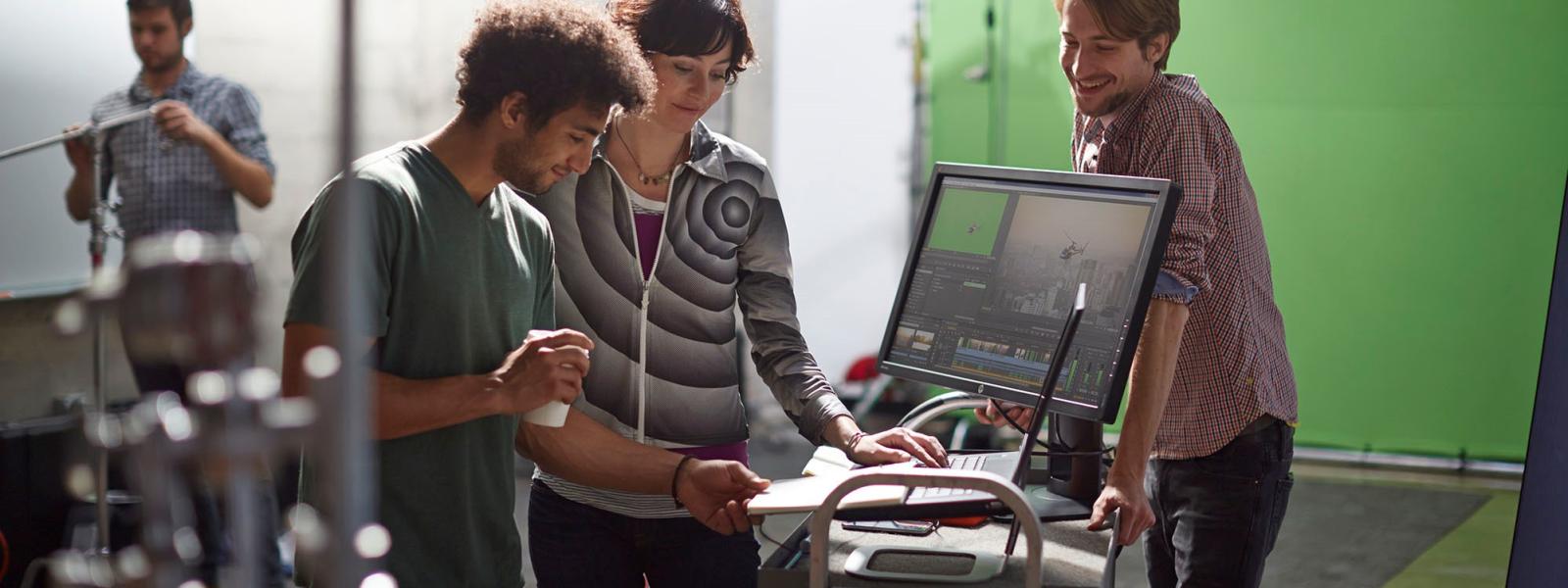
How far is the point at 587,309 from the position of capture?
5.96ft

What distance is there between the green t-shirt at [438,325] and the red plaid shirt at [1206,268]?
748mm

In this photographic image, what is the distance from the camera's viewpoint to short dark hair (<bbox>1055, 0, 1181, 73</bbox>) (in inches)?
65.4

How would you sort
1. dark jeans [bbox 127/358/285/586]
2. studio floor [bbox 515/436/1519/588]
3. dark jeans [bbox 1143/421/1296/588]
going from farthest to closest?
studio floor [bbox 515/436/1519/588] < dark jeans [bbox 1143/421/1296/588] < dark jeans [bbox 127/358/285/586]

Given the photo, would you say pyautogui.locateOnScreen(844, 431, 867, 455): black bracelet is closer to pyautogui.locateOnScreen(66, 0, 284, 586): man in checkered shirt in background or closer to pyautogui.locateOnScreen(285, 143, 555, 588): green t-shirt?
pyautogui.locateOnScreen(285, 143, 555, 588): green t-shirt

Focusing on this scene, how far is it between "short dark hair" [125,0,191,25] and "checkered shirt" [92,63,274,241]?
101mm

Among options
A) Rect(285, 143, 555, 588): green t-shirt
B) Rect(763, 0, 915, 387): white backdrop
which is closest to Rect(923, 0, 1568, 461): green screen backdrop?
Rect(763, 0, 915, 387): white backdrop

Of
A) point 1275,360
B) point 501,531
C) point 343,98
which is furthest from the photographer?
point 1275,360

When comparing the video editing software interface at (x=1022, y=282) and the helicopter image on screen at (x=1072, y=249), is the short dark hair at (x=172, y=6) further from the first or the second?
the helicopter image on screen at (x=1072, y=249)

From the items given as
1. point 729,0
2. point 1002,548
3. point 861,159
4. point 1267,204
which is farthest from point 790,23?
point 1002,548

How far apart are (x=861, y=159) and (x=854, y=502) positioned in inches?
149

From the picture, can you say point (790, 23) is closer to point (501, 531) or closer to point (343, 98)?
point (501, 531)

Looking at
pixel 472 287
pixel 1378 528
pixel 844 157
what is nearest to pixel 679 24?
pixel 472 287

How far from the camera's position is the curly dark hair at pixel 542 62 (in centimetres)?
148

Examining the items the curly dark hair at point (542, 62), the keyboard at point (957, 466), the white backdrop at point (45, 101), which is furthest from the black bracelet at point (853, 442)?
the white backdrop at point (45, 101)
